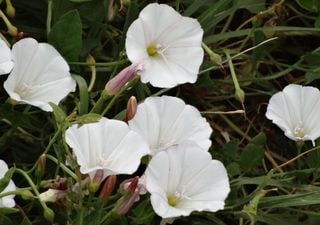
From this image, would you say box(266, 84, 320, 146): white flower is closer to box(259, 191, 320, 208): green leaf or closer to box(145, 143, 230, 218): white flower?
box(259, 191, 320, 208): green leaf

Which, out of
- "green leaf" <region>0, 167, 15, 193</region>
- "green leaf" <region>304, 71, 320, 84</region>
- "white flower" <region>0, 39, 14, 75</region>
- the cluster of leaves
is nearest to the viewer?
"green leaf" <region>0, 167, 15, 193</region>

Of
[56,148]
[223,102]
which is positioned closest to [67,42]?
[56,148]

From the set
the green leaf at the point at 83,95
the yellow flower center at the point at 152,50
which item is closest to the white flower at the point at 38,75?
the green leaf at the point at 83,95

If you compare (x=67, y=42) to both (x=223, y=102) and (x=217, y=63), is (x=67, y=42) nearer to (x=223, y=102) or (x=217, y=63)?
(x=217, y=63)

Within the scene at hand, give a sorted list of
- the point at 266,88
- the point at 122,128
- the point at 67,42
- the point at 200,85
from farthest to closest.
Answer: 1. the point at 266,88
2. the point at 200,85
3. the point at 67,42
4. the point at 122,128

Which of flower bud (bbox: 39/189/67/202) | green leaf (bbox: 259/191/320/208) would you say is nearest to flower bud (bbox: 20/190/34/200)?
flower bud (bbox: 39/189/67/202)

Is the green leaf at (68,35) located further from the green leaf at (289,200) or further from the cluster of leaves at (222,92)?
the green leaf at (289,200)
